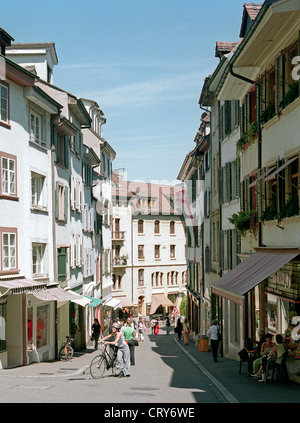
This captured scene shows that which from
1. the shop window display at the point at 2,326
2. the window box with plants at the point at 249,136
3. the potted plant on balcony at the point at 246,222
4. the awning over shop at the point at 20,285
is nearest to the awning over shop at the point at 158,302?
the awning over shop at the point at 20,285

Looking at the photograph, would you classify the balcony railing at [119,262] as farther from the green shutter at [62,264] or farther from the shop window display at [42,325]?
the shop window display at [42,325]

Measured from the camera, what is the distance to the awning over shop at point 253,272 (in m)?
16.9

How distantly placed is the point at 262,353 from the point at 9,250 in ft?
37.5

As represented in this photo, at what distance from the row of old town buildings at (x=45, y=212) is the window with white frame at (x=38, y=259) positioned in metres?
0.05

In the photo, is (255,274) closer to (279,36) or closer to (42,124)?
(279,36)

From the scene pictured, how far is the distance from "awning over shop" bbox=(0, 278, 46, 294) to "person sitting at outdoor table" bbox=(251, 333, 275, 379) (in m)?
9.00

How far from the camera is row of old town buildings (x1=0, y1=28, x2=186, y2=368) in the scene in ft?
84.1

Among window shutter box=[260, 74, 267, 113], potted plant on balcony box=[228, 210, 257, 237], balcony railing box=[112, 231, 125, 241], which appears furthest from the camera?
balcony railing box=[112, 231, 125, 241]

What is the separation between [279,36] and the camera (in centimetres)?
1781

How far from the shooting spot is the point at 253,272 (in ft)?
61.5

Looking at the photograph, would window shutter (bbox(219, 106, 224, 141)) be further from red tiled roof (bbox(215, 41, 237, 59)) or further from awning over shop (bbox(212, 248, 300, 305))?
awning over shop (bbox(212, 248, 300, 305))

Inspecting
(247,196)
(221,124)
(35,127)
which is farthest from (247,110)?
(35,127)

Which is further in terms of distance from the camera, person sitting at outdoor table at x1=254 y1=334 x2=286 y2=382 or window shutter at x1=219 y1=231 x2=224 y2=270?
window shutter at x1=219 y1=231 x2=224 y2=270

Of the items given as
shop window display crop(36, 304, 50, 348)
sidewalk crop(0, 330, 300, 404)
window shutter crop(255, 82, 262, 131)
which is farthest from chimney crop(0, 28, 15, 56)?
sidewalk crop(0, 330, 300, 404)
